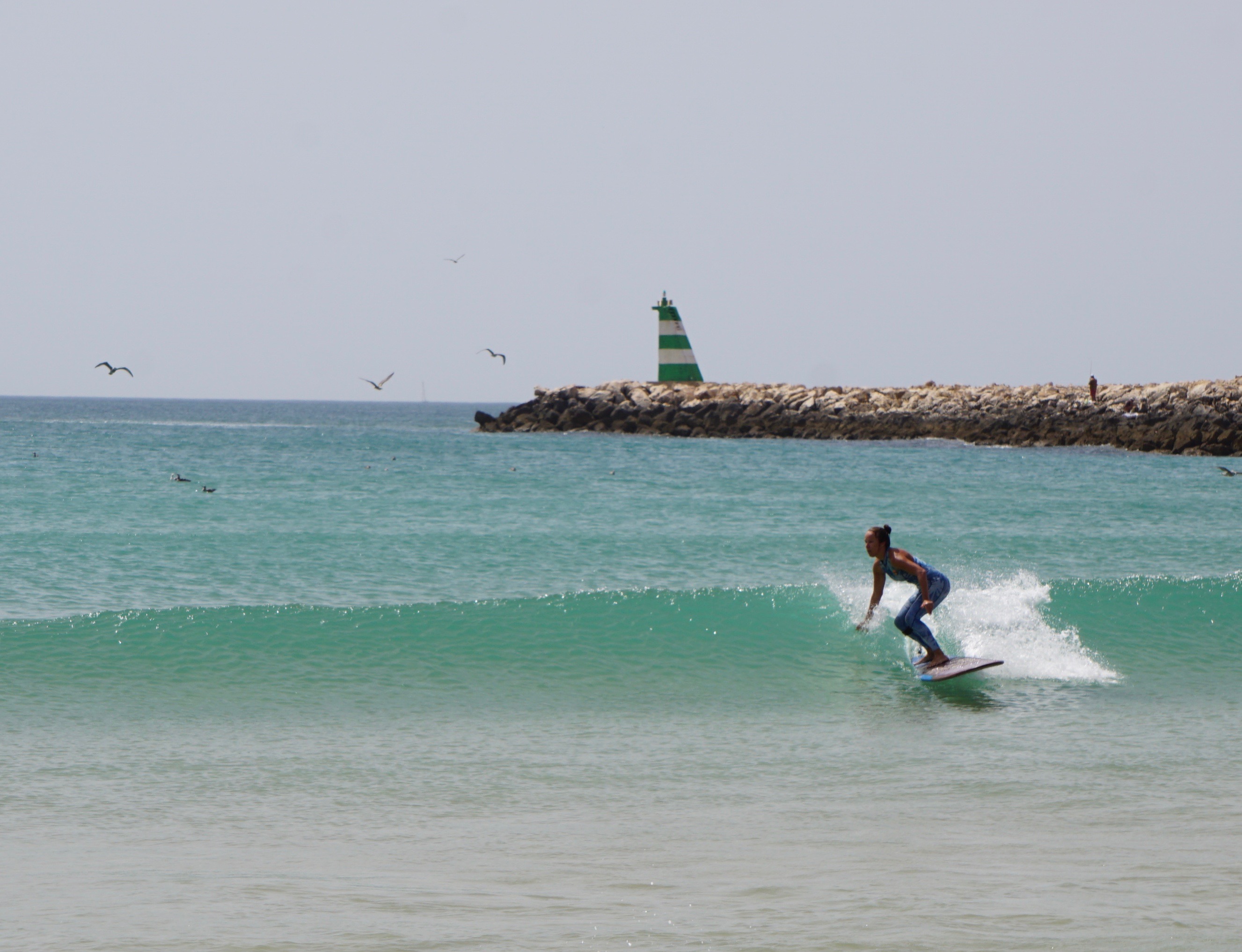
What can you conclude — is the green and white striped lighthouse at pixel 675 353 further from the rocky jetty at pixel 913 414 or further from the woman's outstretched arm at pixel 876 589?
the woman's outstretched arm at pixel 876 589

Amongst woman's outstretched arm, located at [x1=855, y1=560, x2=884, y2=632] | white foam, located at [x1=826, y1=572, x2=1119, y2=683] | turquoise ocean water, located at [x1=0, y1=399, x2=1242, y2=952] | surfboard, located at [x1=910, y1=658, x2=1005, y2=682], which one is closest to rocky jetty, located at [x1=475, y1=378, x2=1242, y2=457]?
turquoise ocean water, located at [x1=0, y1=399, x2=1242, y2=952]

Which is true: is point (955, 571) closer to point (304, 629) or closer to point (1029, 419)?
point (304, 629)

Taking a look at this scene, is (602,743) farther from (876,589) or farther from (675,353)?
(675,353)

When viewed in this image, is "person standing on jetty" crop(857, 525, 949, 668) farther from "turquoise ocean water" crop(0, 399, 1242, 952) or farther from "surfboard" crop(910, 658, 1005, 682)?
"turquoise ocean water" crop(0, 399, 1242, 952)

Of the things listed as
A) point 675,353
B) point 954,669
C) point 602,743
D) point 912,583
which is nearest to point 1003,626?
point 954,669

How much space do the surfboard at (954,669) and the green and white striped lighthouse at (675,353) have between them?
6632 centimetres

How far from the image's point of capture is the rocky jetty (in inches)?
2149

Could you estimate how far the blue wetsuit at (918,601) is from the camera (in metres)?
10.0

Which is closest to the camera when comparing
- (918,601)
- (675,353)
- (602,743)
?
(602,743)

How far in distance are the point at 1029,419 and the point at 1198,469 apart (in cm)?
1754

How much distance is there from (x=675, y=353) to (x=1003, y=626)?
6512 centimetres

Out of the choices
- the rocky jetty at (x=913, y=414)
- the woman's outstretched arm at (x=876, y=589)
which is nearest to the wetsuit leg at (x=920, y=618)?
the woman's outstretched arm at (x=876, y=589)

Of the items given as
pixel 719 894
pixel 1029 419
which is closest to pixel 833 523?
pixel 719 894

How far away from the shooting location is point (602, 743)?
343 inches
